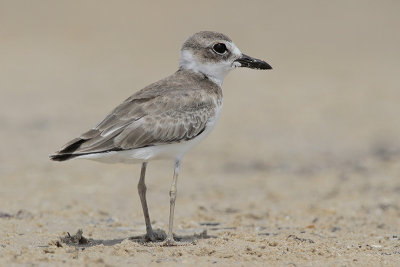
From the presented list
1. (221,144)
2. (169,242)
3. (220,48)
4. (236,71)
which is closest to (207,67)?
(220,48)

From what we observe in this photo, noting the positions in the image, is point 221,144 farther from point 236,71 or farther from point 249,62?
point 236,71

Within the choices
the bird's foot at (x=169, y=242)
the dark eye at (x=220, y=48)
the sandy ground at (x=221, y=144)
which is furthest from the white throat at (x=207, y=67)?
the bird's foot at (x=169, y=242)

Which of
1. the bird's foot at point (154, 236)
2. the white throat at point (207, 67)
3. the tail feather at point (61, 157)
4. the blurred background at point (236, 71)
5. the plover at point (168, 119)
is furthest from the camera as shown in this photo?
the blurred background at point (236, 71)

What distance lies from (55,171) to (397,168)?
6.03m

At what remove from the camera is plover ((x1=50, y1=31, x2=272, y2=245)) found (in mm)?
7508

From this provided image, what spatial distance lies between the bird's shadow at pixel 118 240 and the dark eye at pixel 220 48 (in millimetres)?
2230

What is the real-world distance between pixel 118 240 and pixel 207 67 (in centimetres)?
234

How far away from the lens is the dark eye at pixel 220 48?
8766 mm

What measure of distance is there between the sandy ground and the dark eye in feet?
7.17

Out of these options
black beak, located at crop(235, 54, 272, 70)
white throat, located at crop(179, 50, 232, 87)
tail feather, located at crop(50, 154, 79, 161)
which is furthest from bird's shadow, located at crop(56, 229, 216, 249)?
black beak, located at crop(235, 54, 272, 70)

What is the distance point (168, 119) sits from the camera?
7.82 metres

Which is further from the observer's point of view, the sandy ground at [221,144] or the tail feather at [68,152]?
the sandy ground at [221,144]

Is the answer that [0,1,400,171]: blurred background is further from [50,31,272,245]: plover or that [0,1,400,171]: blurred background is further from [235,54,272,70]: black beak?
[50,31,272,245]: plover

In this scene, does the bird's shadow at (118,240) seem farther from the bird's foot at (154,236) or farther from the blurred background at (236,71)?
the blurred background at (236,71)
